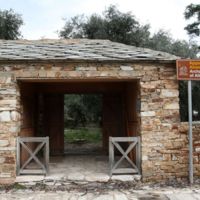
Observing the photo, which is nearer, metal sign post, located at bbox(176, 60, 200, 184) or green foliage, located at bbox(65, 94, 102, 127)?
metal sign post, located at bbox(176, 60, 200, 184)

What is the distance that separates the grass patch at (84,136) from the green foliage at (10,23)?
21.4 feet

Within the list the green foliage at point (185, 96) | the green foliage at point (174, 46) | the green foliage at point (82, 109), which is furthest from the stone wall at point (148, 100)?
the green foliage at point (174, 46)

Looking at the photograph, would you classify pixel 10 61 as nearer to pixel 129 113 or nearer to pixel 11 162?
pixel 11 162

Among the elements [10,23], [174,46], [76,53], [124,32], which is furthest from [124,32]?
[76,53]

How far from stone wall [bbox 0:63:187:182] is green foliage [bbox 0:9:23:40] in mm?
13234

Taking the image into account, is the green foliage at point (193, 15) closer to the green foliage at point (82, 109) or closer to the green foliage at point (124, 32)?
the green foliage at point (124, 32)

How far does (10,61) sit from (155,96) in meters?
3.26

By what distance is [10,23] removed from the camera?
20.5 metres

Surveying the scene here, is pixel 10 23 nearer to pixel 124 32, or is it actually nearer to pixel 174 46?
pixel 124 32

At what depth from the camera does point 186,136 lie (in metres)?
7.95

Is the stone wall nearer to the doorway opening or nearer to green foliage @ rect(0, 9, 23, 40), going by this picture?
the doorway opening

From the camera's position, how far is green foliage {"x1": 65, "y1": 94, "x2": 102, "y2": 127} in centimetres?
1908

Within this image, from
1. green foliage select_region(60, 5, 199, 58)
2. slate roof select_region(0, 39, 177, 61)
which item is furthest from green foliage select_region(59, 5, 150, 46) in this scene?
slate roof select_region(0, 39, 177, 61)

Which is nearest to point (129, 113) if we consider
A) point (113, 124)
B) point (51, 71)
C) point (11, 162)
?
point (113, 124)
